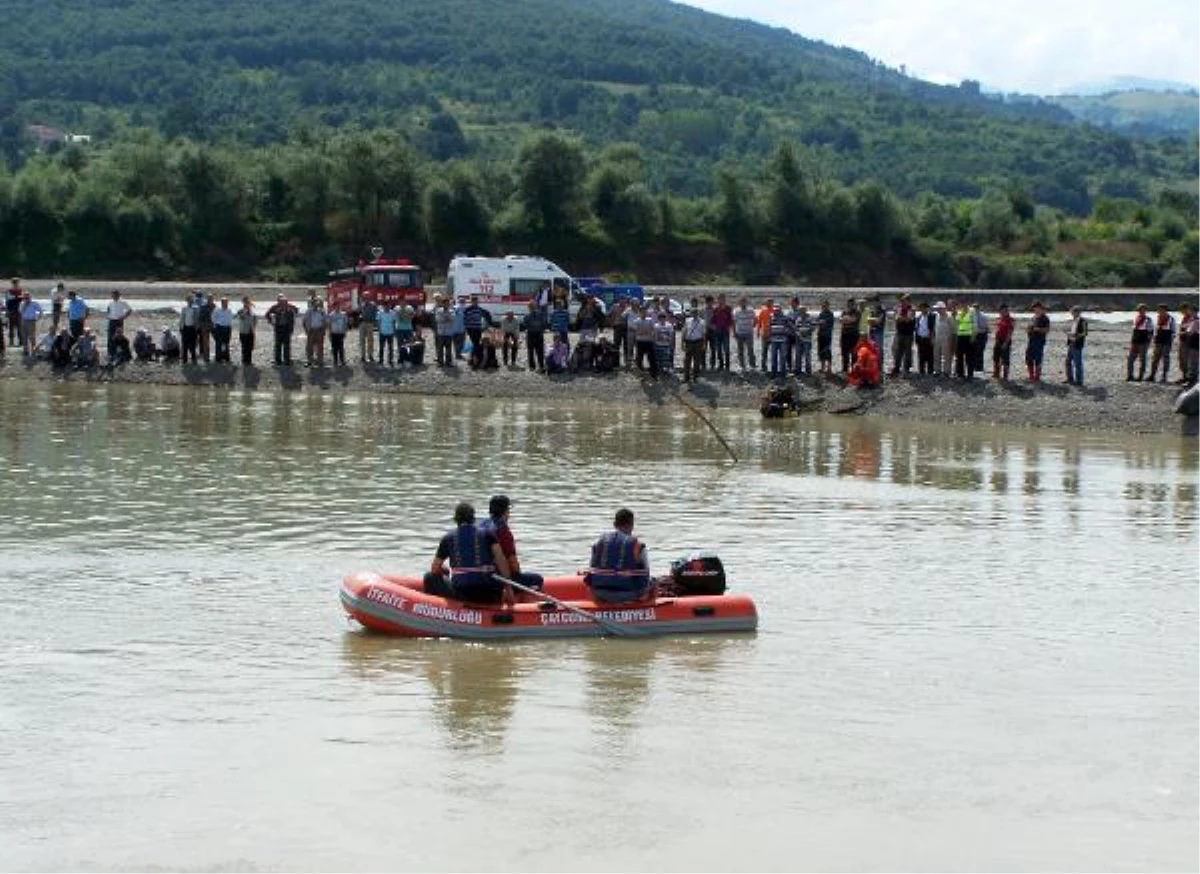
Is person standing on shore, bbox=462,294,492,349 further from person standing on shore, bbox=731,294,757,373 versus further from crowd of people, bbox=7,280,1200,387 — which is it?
person standing on shore, bbox=731,294,757,373

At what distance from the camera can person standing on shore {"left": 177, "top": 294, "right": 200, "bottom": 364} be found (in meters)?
38.6

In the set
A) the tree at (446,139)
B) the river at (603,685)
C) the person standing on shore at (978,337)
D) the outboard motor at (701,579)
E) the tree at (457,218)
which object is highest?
the tree at (446,139)

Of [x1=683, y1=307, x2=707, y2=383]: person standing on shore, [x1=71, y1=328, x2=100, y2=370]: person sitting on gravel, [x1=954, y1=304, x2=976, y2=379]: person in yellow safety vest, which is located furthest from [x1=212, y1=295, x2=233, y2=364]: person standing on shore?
[x1=954, y1=304, x2=976, y2=379]: person in yellow safety vest

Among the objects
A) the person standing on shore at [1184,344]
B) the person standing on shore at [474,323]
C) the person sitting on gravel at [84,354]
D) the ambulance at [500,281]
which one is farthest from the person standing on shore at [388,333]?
the person standing on shore at [1184,344]

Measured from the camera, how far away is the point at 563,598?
18.4 m

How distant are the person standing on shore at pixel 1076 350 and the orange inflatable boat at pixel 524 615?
59.3ft

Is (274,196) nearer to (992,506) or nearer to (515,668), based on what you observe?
(992,506)

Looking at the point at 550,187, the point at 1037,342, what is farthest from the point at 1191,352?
the point at 550,187

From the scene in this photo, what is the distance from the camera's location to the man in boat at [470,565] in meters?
17.6

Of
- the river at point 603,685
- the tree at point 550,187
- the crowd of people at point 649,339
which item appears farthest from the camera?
the tree at point 550,187

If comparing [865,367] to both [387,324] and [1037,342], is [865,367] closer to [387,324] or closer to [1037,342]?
[1037,342]

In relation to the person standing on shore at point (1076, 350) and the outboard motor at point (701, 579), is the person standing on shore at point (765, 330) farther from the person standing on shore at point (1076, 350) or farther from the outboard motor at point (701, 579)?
the outboard motor at point (701, 579)

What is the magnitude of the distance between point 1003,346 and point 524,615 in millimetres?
19474

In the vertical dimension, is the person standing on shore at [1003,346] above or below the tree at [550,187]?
below
